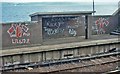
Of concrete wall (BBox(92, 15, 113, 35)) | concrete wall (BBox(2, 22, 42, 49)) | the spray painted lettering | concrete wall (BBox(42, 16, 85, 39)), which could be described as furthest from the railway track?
the spray painted lettering

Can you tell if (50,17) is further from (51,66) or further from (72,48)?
(51,66)

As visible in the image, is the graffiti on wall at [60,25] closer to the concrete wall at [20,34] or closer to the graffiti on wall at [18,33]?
the concrete wall at [20,34]

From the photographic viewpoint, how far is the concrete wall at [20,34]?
15633 mm

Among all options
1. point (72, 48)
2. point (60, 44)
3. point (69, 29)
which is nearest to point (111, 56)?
point (72, 48)

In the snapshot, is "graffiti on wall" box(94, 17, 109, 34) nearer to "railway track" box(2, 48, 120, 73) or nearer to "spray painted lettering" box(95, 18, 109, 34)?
"spray painted lettering" box(95, 18, 109, 34)

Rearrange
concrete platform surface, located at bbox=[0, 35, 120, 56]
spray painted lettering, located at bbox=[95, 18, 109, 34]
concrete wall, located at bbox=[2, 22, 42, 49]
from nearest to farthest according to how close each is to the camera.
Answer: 1. concrete platform surface, located at bbox=[0, 35, 120, 56]
2. concrete wall, located at bbox=[2, 22, 42, 49]
3. spray painted lettering, located at bbox=[95, 18, 109, 34]

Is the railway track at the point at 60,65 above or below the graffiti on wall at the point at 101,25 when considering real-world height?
below

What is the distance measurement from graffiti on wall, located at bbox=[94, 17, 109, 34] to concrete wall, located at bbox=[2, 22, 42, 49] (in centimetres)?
545

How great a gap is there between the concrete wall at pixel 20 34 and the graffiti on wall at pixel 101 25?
5453 millimetres

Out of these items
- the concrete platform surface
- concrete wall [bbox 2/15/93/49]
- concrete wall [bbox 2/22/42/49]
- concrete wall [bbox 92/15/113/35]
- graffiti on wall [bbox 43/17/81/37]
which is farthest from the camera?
concrete wall [bbox 92/15/113/35]

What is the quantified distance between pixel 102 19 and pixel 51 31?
4728mm

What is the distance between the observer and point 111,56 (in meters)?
14.9

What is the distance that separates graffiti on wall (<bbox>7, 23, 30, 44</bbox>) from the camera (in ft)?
51.8

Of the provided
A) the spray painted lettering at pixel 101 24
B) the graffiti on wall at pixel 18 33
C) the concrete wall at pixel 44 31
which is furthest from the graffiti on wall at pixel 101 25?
the graffiti on wall at pixel 18 33
